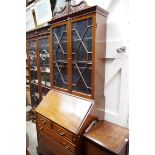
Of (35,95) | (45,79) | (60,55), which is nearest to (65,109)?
(60,55)

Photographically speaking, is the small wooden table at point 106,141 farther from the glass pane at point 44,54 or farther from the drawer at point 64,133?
the glass pane at point 44,54

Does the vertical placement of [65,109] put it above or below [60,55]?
below

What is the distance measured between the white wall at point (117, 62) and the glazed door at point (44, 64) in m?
1.06

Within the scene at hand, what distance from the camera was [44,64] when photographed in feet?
8.25

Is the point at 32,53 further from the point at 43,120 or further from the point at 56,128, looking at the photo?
the point at 56,128

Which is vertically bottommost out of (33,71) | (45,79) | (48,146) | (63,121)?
(48,146)

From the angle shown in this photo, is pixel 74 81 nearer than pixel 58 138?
No

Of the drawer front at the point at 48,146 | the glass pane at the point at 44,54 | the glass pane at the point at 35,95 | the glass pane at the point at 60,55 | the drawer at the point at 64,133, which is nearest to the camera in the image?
the drawer at the point at 64,133

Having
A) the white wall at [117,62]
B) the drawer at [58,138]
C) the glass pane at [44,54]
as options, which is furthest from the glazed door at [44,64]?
the white wall at [117,62]

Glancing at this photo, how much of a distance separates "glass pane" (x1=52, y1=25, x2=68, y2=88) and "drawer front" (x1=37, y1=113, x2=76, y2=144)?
483 mm

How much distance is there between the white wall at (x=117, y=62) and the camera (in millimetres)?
1566

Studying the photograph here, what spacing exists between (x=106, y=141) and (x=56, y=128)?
0.59 m

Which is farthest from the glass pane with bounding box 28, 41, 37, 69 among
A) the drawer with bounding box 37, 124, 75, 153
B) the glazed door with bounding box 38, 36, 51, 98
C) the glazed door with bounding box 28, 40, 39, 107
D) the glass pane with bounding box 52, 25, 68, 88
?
the drawer with bounding box 37, 124, 75, 153

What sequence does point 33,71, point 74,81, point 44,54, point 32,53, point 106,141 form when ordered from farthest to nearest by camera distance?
1. point 33,71
2. point 32,53
3. point 44,54
4. point 74,81
5. point 106,141
